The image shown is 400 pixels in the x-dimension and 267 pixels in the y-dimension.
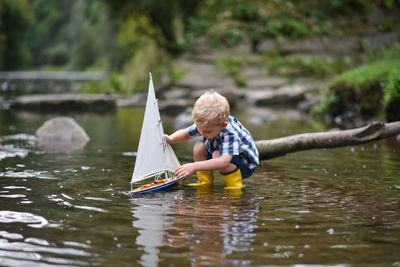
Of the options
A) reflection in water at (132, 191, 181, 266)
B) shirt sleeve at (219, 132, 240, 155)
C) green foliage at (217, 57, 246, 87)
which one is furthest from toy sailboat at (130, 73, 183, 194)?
green foliage at (217, 57, 246, 87)

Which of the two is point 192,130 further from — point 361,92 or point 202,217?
point 361,92

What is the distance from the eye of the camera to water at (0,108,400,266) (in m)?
3.03

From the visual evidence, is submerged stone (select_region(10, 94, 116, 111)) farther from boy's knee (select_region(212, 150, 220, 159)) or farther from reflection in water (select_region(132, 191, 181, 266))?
reflection in water (select_region(132, 191, 181, 266))

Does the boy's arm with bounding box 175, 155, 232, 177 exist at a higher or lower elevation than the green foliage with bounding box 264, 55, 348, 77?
lower

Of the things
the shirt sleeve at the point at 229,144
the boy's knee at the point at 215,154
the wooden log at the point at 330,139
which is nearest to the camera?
the shirt sleeve at the point at 229,144

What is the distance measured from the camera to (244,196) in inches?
186

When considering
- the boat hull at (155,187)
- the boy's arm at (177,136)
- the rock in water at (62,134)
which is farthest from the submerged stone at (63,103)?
the boat hull at (155,187)

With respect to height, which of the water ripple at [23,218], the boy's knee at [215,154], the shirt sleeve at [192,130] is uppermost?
the shirt sleeve at [192,130]

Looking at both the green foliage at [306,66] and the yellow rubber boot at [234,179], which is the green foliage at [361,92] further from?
the green foliage at [306,66]

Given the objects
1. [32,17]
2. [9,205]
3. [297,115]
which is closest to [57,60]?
[32,17]

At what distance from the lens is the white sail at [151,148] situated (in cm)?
477

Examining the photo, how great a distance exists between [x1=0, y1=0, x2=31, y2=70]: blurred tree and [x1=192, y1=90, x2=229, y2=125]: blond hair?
51.4 meters

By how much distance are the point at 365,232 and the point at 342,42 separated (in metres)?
19.7

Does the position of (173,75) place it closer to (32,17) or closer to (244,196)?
(244,196)
